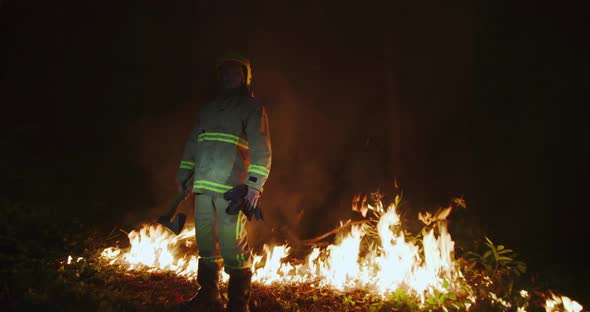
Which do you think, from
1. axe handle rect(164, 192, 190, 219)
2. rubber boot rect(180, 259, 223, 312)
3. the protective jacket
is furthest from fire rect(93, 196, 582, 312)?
the protective jacket

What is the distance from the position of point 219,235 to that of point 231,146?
975 millimetres

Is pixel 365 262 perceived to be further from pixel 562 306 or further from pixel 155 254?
pixel 155 254

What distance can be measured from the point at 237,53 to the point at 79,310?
3.32 metres

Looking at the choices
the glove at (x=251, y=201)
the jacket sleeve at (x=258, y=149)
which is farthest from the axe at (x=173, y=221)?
the jacket sleeve at (x=258, y=149)

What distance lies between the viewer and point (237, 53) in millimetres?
3932

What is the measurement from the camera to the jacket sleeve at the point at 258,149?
11.3ft

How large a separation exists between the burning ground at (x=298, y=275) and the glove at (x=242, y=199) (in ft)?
4.29

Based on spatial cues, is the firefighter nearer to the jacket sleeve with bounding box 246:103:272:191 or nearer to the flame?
the jacket sleeve with bounding box 246:103:272:191

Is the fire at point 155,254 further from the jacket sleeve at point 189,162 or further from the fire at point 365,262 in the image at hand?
the jacket sleeve at point 189,162

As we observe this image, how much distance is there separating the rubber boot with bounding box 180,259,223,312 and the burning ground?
0.91 feet

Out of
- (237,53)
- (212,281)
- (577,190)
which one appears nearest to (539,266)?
(577,190)

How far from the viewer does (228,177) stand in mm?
3615

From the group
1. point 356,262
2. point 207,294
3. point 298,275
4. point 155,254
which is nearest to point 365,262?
point 356,262

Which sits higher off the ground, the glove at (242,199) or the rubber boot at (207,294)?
the glove at (242,199)
